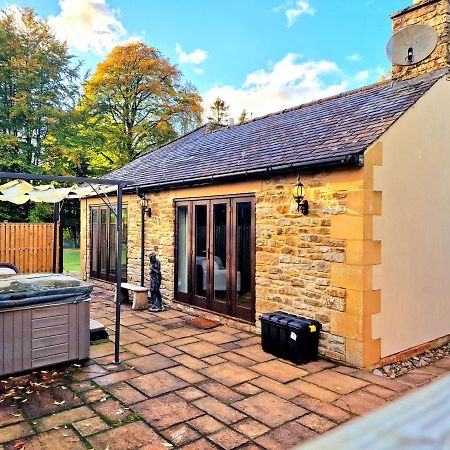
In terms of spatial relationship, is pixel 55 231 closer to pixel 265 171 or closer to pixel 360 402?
pixel 265 171

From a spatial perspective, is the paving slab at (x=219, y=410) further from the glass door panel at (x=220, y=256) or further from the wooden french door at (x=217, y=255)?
the glass door panel at (x=220, y=256)

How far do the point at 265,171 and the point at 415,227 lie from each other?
102 inches

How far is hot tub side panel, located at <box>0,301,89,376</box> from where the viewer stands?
486 centimetres

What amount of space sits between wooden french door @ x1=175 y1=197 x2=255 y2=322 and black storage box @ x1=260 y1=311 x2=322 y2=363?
3.51 feet

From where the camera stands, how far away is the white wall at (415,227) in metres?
5.55

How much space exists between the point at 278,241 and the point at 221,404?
3006 millimetres

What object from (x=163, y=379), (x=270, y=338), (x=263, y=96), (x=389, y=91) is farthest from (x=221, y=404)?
(x=263, y=96)

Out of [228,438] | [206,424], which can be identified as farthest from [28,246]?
[228,438]

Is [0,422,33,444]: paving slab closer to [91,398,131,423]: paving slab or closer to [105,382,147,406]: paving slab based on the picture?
[91,398,131,423]: paving slab

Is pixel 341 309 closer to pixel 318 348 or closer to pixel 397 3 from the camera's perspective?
pixel 318 348

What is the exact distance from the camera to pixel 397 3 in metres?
8.80

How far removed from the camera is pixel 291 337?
5.51m

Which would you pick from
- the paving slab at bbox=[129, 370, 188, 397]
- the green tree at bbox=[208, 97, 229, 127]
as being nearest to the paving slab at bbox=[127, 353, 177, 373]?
the paving slab at bbox=[129, 370, 188, 397]

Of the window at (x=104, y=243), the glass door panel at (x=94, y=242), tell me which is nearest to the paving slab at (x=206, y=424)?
the window at (x=104, y=243)
